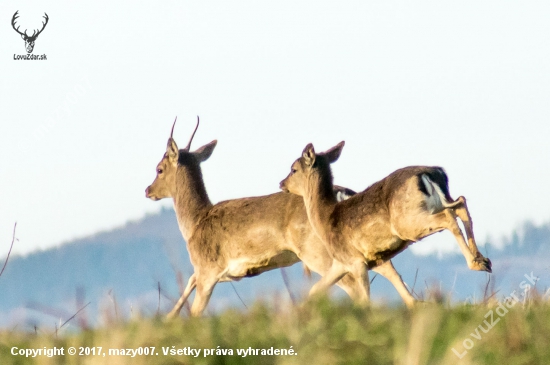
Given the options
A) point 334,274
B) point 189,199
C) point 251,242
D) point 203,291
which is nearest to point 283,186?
point 251,242

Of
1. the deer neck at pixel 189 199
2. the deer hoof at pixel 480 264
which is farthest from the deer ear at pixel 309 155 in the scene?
the deer hoof at pixel 480 264

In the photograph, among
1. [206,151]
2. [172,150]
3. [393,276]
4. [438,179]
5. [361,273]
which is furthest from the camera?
[206,151]

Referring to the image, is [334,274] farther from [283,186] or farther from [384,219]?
[283,186]

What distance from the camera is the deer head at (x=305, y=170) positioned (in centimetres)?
1020

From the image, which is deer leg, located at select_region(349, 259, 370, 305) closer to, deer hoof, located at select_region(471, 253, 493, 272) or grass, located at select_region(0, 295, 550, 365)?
deer hoof, located at select_region(471, 253, 493, 272)

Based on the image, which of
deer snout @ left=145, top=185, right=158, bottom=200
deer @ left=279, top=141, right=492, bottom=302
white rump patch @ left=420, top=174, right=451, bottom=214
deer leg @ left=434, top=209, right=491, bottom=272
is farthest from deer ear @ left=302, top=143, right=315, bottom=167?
deer snout @ left=145, top=185, right=158, bottom=200

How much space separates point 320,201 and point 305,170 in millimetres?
530

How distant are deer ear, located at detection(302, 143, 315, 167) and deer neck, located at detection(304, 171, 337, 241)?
5.0 inches

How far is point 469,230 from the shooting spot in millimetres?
8094

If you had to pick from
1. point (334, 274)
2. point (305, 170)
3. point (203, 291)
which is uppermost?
point (305, 170)

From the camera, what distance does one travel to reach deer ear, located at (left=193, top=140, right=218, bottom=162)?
1253cm

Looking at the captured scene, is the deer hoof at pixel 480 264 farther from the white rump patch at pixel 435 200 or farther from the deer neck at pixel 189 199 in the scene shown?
the deer neck at pixel 189 199

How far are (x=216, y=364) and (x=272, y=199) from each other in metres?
5.45

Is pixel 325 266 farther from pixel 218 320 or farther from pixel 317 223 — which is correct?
pixel 218 320
